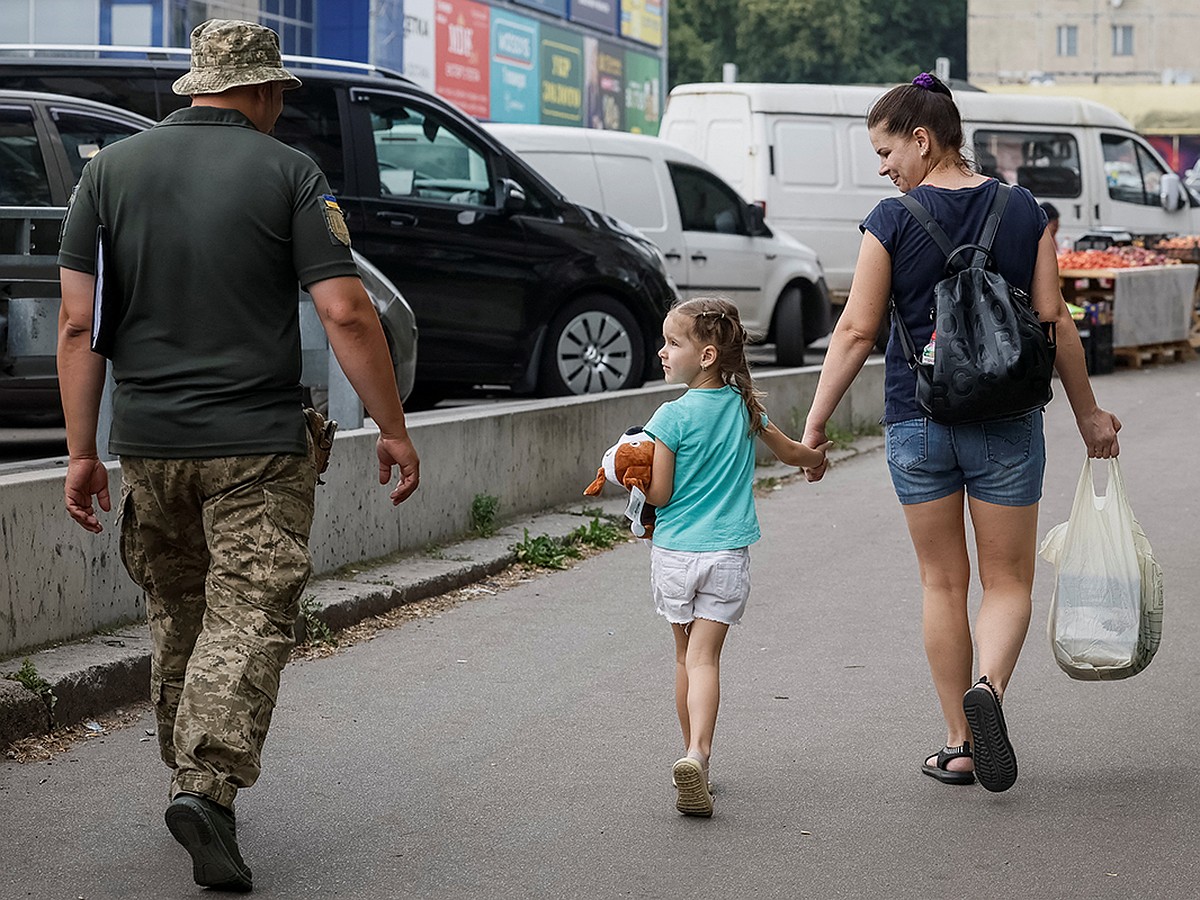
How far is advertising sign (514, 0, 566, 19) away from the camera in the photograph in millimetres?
36438

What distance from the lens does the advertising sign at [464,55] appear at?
32531 millimetres

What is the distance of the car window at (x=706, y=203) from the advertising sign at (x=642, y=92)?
89.5 feet

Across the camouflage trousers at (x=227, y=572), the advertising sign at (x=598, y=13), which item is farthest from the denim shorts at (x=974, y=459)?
the advertising sign at (x=598, y=13)

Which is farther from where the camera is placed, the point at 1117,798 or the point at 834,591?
the point at 834,591

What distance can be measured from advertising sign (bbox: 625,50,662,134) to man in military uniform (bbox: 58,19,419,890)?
38.7m

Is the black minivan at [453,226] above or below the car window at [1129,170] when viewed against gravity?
below

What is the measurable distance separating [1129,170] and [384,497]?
15.5 metres

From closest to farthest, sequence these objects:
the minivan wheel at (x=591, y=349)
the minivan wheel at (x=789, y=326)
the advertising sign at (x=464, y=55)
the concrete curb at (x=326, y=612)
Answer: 1. the concrete curb at (x=326, y=612)
2. the minivan wheel at (x=591, y=349)
3. the minivan wheel at (x=789, y=326)
4. the advertising sign at (x=464, y=55)

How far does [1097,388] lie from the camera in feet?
53.0

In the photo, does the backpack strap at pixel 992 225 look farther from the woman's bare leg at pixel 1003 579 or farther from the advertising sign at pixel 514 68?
the advertising sign at pixel 514 68

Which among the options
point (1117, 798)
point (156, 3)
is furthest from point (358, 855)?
point (156, 3)

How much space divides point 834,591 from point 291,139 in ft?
15.4

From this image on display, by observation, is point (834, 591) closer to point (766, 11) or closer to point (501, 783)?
point (501, 783)

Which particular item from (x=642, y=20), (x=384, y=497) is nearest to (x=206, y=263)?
(x=384, y=497)
